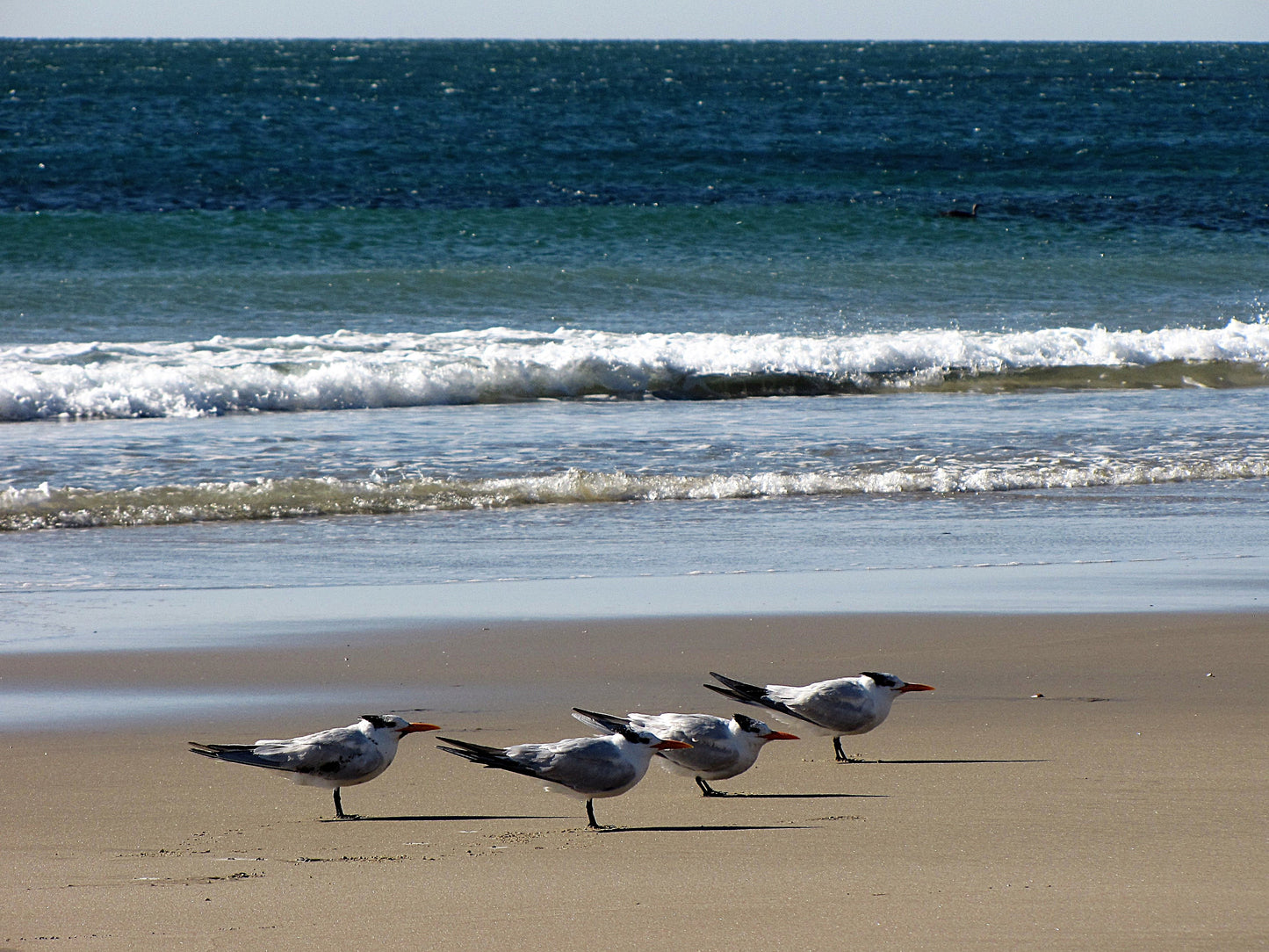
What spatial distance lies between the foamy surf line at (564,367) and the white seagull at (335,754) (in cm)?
883

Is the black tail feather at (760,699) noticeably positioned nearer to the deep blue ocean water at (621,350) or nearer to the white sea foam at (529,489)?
the deep blue ocean water at (621,350)

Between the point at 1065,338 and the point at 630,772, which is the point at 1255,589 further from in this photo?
the point at 1065,338

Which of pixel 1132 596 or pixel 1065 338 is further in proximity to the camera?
pixel 1065 338

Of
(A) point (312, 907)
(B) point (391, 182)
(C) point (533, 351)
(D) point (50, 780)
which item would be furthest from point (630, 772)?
(B) point (391, 182)

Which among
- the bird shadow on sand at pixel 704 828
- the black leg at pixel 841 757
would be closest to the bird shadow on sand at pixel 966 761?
the black leg at pixel 841 757

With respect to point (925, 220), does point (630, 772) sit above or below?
below

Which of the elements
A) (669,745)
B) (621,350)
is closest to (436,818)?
(669,745)

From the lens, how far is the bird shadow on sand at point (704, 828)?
3781 mm

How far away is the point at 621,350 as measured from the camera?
Answer: 14.4m

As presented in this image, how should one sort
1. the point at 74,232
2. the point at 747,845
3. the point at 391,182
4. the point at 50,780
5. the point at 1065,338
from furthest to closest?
the point at 391,182 → the point at 74,232 → the point at 1065,338 → the point at 50,780 → the point at 747,845

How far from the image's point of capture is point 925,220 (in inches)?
1006

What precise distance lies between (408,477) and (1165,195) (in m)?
23.8

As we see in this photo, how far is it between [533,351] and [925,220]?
42.9 feet

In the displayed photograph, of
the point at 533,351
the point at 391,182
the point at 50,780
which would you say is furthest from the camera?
the point at 391,182
